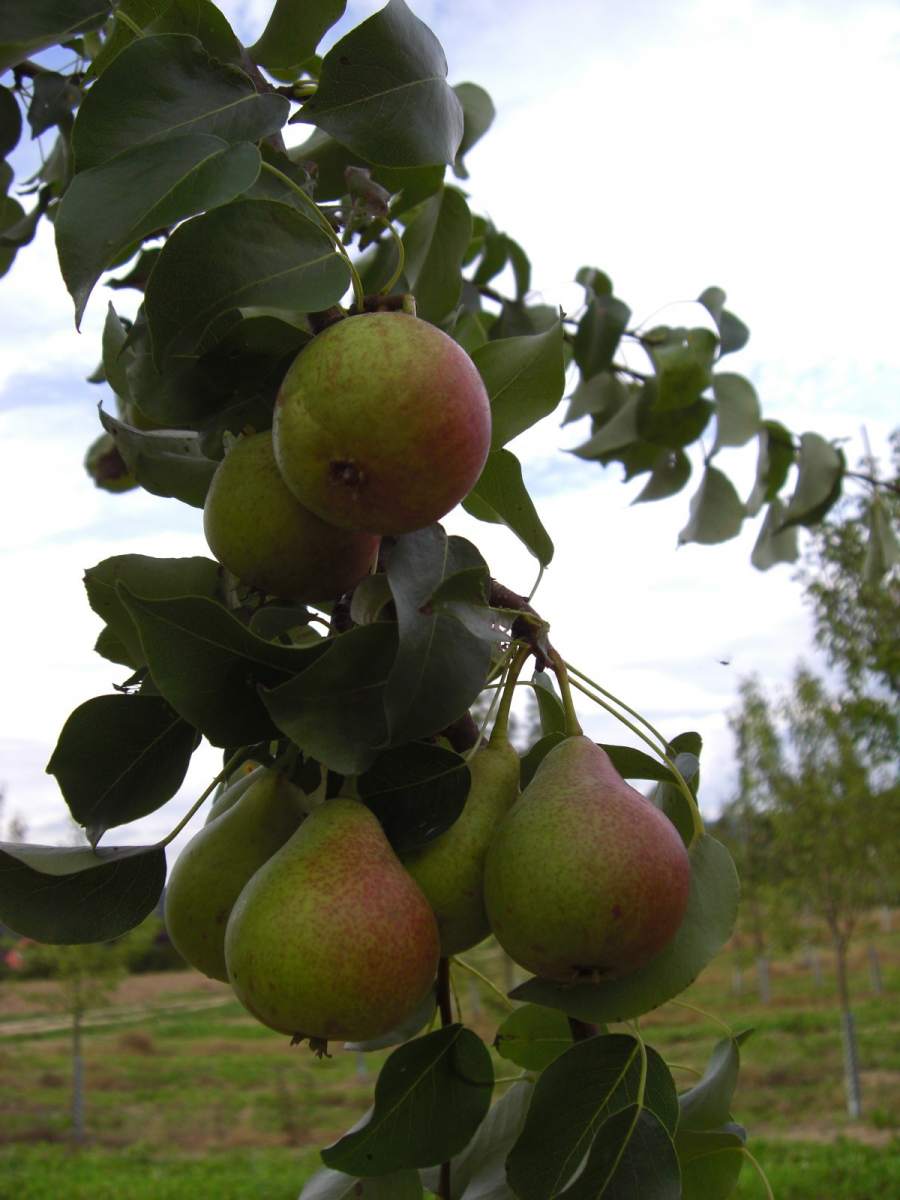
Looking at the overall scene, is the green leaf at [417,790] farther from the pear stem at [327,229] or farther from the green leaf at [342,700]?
the pear stem at [327,229]

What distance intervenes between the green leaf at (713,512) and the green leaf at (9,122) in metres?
1.70

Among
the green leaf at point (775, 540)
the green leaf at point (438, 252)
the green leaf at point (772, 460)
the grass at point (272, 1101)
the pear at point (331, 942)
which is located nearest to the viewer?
the pear at point (331, 942)

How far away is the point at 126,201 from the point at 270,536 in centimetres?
31

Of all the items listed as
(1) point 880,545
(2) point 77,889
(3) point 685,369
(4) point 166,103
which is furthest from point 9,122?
(1) point 880,545

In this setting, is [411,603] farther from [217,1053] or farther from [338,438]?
[217,1053]

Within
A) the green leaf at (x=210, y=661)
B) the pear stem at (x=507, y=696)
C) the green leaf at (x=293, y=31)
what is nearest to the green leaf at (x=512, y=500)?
the pear stem at (x=507, y=696)

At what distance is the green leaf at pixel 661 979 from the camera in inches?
39.7

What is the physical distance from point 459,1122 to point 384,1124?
0.27ft

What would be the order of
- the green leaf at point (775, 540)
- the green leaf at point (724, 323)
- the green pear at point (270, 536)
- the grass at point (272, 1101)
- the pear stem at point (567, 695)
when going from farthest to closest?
the grass at point (272, 1101) → the green leaf at point (775, 540) → the green leaf at point (724, 323) → the pear stem at point (567, 695) → the green pear at point (270, 536)

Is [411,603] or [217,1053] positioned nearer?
[411,603]

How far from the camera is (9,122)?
1.90 m

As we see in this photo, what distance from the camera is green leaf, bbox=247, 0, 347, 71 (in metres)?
1.22

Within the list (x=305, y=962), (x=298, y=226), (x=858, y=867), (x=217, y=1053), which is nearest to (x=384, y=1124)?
(x=305, y=962)

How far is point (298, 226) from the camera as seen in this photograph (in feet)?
3.04
